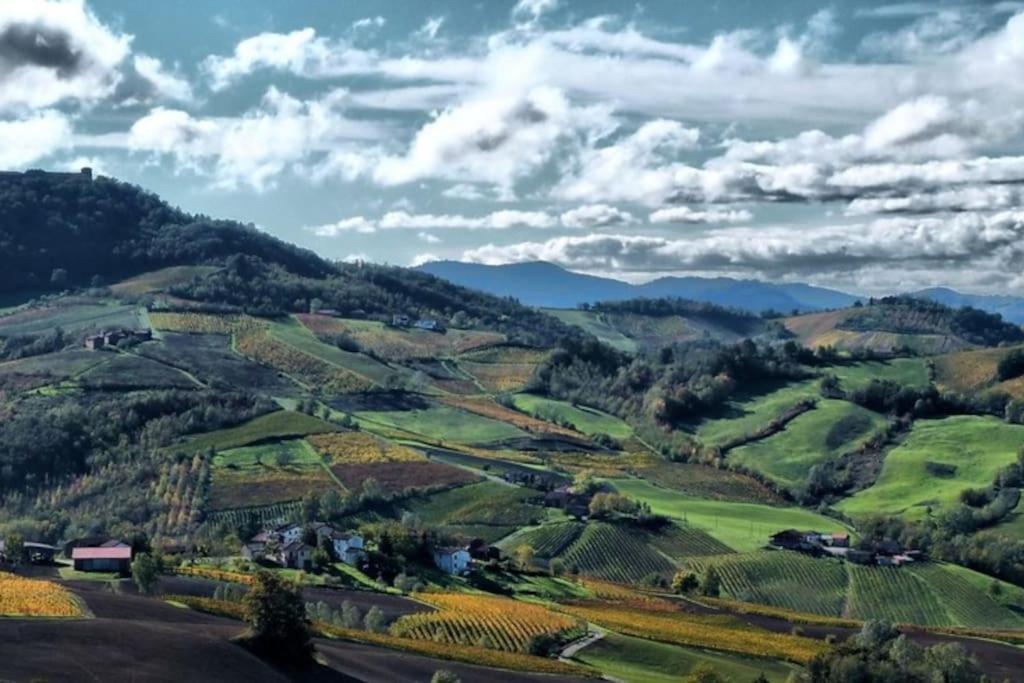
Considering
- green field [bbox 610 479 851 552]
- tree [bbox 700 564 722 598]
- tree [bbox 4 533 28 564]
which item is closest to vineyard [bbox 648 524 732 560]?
green field [bbox 610 479 851 552]

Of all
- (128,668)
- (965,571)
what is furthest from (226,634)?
(965,571)

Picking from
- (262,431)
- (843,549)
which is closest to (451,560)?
(262,431)

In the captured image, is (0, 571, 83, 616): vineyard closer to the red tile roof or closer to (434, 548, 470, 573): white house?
the red tile roof

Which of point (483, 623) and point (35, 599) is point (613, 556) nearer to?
point (483, 623)

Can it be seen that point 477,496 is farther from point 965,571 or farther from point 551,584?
point 965,571

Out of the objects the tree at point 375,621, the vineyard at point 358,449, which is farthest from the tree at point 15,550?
the vineyard at point 358,449
